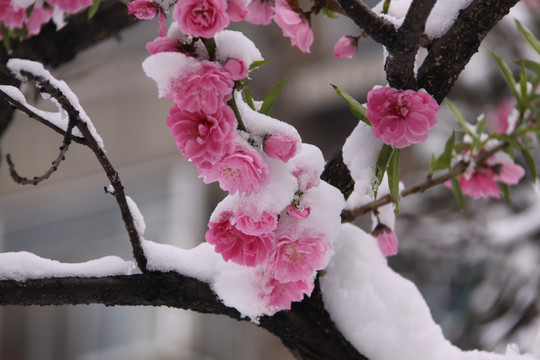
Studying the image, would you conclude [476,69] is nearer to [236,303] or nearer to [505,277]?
Answer: [505,277]

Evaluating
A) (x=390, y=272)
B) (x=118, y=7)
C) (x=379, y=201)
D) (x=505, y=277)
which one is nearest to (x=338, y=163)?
(x=379, y=201)

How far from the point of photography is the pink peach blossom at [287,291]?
778 mm

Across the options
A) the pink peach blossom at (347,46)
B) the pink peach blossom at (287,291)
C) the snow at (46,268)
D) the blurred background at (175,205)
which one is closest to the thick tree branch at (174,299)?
the snow at (46,268)

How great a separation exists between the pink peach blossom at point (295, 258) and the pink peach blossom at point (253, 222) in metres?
0.03

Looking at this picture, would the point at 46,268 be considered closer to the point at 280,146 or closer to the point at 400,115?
the point at 280,146

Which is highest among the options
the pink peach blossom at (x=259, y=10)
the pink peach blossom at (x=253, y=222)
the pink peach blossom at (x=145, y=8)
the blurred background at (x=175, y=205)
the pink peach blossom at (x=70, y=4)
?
the pink peach blossom at (x=145, y=8)

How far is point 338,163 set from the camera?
3.02 feet

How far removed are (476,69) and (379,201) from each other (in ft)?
9.13

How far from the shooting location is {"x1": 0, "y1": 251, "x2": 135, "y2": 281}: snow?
855 millimetres

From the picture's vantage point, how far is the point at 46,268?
0.87 m

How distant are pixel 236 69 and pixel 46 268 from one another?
0.39m

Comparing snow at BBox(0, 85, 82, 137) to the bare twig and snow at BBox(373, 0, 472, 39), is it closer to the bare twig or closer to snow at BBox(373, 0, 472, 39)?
the bare twig

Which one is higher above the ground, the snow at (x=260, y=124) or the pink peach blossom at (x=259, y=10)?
the pink peach blossom at (x=259, y=10)

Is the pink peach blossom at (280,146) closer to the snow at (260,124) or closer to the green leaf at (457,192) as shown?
the snow at (260,124)
